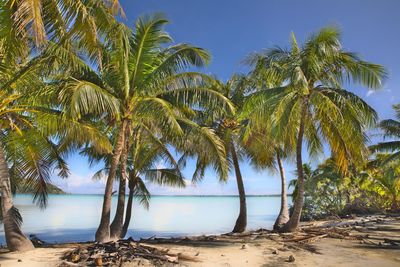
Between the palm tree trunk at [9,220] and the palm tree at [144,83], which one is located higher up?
the palm tree at [144,83]

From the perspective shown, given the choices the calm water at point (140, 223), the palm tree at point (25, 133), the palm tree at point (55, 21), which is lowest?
the calm water at point (140, 223)

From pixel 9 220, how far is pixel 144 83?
5.53 meters

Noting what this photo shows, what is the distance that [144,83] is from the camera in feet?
37.8

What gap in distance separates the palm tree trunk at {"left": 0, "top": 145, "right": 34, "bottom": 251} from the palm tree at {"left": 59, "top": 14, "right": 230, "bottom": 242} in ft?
7.88

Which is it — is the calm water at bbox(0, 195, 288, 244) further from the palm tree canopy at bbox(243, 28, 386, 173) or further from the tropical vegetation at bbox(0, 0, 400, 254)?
the palm tree canopy at bbox(243, 28, 386, 173)

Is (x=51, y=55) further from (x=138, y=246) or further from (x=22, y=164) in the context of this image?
(x=138, y=246)

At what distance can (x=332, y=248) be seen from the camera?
33.9 feet

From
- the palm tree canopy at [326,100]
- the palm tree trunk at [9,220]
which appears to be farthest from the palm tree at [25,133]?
the palm tree canopy at [326,100]

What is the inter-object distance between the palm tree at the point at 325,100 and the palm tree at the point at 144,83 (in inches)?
89.6

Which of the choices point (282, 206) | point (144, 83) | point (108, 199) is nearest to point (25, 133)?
point (108, 199)

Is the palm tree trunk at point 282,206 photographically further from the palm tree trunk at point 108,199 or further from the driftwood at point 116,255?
the driftwood at point 116,255

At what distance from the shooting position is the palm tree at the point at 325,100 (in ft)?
41.0

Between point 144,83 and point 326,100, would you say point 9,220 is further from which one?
point 326,100

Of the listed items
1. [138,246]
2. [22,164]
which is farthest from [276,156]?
[22,164]
